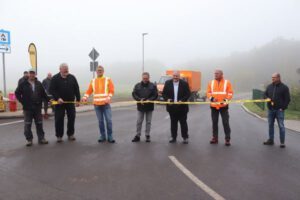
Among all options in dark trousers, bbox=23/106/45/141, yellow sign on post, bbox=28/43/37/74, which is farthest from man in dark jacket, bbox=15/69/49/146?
yellow sign on post, bbox=28/43/37/74

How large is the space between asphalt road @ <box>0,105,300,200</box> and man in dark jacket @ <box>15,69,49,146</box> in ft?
1.13

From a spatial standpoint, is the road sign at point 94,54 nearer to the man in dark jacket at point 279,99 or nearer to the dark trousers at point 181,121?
the dark trousers at point 181,121

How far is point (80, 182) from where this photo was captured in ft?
18.4

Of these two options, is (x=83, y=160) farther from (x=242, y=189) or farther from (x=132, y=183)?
(x=242, y=189)

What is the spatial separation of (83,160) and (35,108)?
8.31 ft

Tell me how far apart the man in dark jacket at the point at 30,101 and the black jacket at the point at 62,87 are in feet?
1.23

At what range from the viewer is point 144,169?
252 inches

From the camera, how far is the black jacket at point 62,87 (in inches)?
351

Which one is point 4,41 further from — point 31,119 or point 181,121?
point 181,121

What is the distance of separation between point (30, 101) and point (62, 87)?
2.87ft

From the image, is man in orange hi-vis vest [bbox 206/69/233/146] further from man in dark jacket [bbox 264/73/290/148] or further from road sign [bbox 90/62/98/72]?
road sign [bbox 90/62/98/72]

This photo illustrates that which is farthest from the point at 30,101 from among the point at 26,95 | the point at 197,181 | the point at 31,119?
the point at 197,181

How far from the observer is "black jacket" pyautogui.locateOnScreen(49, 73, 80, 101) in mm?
8922

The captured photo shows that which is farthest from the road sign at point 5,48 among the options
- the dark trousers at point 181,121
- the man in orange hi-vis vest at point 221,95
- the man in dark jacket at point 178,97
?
the man in orange hi-vis vest at point 221,95
